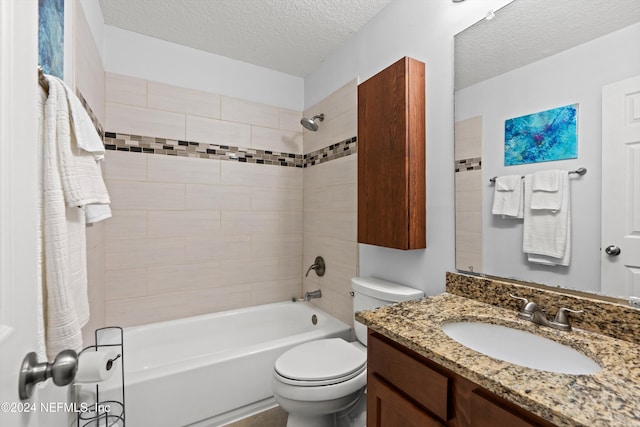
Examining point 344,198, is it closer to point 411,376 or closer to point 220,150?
point 220,150

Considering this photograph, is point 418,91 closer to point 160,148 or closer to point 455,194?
point 455,194

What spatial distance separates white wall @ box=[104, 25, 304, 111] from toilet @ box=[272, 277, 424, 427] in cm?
183

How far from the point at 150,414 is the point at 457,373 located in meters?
1.48

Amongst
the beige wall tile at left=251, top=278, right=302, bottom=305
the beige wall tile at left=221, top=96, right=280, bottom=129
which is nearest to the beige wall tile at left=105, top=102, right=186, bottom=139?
the beige wall tile at left=221, top=96, right=280, bottom=129

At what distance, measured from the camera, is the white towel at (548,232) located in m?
1.05

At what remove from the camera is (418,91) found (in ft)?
5.02

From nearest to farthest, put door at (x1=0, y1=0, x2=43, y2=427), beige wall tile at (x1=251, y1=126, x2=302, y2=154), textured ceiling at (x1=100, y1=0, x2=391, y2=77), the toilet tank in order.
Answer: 1. door at (x1=0, y1=0, x2=43, y2=427)
2. the toilet tank
3. textured ceiling at (x1=100, y1=0, x2=391, y2=77)
4. beige wall tile at (x1=251, y1=126, x2=302, y2=154)

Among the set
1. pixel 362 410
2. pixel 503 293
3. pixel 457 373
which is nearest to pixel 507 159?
pixel 503 293

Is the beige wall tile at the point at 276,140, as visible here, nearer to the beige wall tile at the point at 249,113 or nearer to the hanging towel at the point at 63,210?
the beige wall tile at the point at 249,113

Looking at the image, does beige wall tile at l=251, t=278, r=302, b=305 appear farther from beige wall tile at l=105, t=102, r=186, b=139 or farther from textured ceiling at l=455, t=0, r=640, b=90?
textured ceiling at l=455, t=0, r=640, b=90

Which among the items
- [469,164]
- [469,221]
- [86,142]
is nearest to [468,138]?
[469,164]

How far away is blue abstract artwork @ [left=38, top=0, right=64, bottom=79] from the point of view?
0.95 metres

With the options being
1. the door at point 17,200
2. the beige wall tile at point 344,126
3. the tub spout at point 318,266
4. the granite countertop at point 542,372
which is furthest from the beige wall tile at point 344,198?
the door at point 17,200

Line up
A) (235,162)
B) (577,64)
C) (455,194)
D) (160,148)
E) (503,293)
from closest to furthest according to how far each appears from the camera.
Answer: (577,64) < (503,293) < (455,194) < (160,148) < (235,162)
